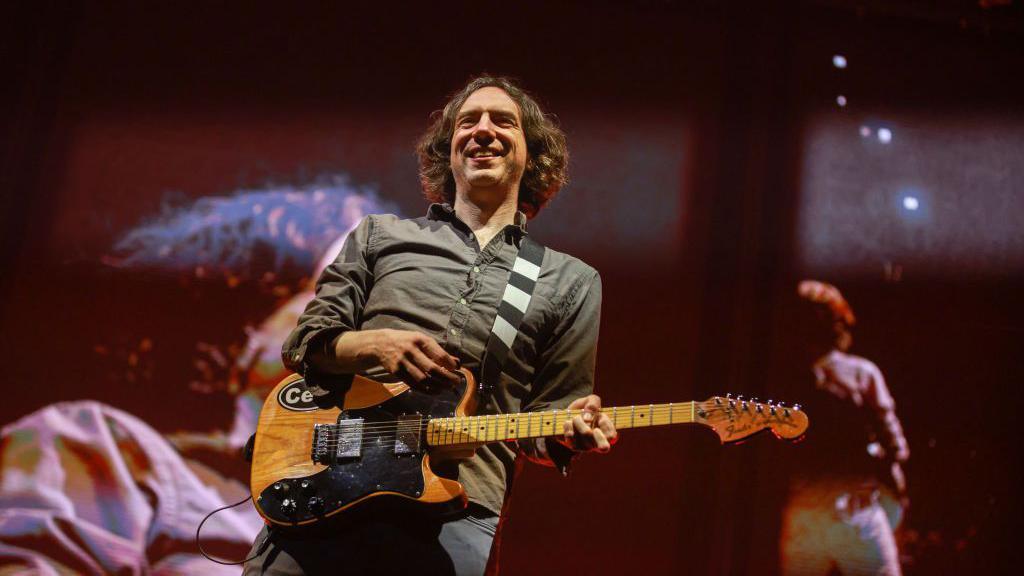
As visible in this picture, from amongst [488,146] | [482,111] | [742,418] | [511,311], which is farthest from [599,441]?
[482,111]

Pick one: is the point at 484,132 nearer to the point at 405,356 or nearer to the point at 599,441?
the point at 405,356

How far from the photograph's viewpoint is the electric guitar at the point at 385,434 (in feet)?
6.47

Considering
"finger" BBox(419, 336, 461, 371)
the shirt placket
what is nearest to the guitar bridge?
"finger" BBox(419, 336, 461, 371)

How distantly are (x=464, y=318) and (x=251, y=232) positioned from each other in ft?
7.48

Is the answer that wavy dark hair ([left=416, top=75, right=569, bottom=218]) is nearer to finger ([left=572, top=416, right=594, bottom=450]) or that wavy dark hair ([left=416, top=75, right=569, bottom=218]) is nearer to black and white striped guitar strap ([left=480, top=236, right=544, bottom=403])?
black and white striped guitar strap ([left=480, top=236, right=544, bottom=403])

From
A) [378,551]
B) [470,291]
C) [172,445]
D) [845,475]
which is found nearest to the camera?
[378,551]

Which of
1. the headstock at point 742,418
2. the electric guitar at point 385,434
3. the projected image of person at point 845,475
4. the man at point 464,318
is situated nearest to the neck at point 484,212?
the man at point 464,318

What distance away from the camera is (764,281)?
415cm

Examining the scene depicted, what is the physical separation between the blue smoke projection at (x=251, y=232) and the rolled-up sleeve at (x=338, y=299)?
1.74m

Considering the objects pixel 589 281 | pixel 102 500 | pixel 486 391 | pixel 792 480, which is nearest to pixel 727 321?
pixel 792 480

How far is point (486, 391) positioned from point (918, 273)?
8.88 ft

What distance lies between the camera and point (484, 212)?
2.77m

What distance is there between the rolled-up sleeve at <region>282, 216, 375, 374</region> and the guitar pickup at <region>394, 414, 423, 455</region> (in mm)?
306

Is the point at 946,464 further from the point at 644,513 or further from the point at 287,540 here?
the point at 287,540
